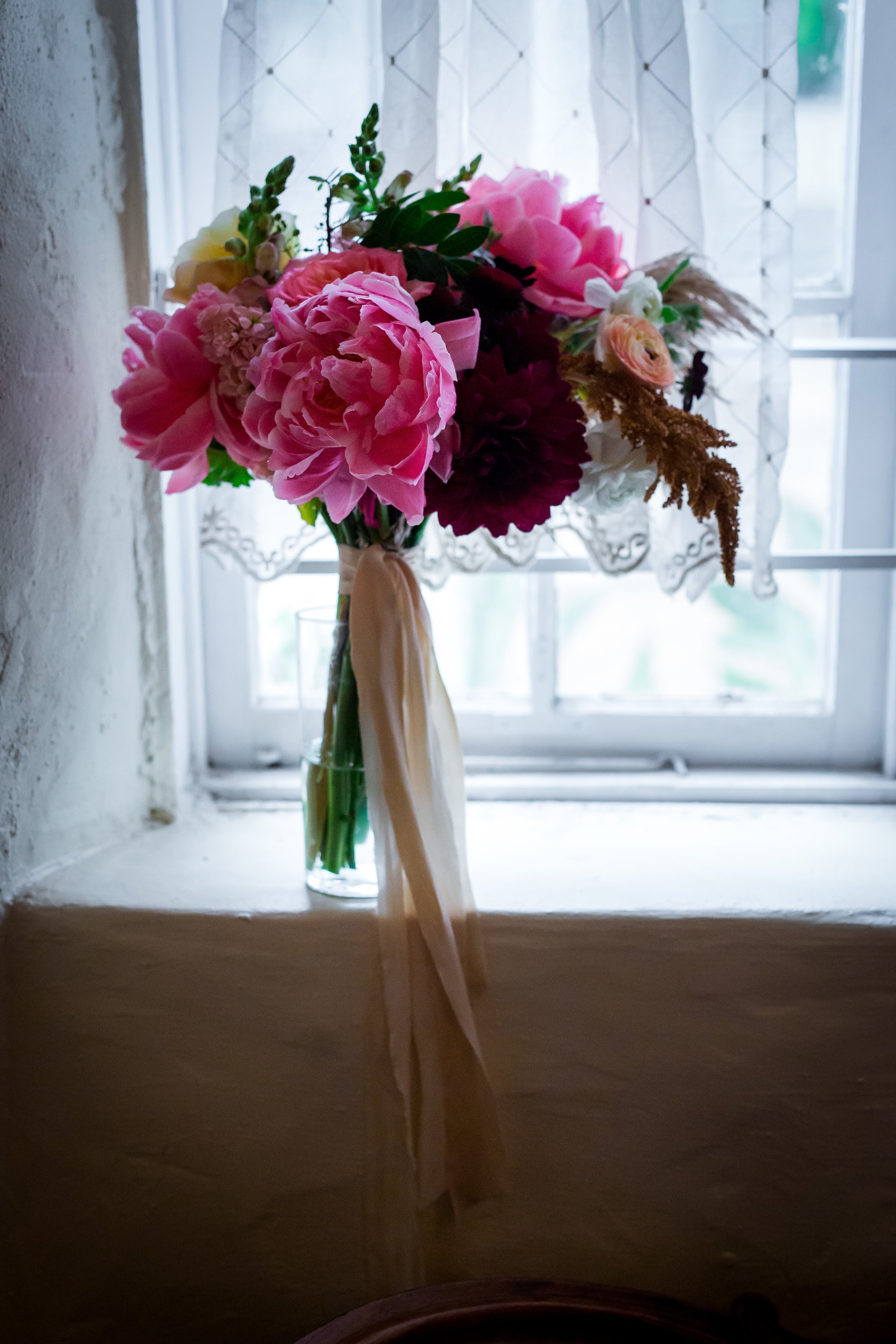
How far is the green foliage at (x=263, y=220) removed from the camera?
80 centimetres

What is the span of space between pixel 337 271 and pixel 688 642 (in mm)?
731

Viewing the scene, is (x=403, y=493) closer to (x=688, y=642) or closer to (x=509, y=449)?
(x=509, y=449)

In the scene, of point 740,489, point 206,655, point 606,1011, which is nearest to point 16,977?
point 206,655

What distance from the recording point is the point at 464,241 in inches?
30.9

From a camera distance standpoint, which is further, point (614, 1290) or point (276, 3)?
point (276, 3)

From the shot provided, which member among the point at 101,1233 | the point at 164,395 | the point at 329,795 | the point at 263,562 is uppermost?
the point at 164,395

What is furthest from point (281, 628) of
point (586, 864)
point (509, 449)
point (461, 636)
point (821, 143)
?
point (821, 143)

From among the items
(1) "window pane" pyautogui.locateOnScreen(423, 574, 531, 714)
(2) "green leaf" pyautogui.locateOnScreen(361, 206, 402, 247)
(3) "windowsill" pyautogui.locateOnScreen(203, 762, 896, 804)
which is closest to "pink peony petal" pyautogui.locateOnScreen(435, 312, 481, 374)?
(2) "green leaf" pyautogui.locateOnScreen(361, 206, 402, 247)

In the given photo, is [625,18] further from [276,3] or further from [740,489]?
[740,489]

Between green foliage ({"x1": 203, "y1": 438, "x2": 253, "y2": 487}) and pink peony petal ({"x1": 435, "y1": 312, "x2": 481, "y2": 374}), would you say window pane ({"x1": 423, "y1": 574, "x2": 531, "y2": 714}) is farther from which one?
pink peony petal ({"x1": 435, "y1": 312, "x2": 481, "y2": 374})

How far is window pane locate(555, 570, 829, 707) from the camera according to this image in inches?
50.9

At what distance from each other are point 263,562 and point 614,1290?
0.75m

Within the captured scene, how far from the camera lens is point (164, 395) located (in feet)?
2.67

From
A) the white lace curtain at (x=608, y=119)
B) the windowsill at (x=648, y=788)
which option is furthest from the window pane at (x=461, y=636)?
the white lace curtain at (x=608, y=119)
